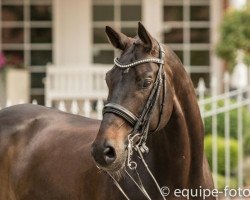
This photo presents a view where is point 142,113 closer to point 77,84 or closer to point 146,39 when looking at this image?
point 146,39

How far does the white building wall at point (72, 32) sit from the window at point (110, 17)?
18 centimetres

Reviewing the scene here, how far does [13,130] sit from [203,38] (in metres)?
9.55

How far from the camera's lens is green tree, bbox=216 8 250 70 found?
1151 centimetres

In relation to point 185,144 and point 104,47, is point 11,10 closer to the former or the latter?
point 104,47

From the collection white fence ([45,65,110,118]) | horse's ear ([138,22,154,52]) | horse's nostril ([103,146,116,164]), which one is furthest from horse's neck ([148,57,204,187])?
white fence ([45,65,110,118])

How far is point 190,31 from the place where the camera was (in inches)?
582

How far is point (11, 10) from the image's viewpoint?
14898 millimetres

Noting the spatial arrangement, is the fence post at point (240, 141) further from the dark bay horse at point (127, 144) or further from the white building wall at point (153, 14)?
the white building wall at point (153, 14)

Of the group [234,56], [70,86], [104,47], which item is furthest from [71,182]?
[104,47]

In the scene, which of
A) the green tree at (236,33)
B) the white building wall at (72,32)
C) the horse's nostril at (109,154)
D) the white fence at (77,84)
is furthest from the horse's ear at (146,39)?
the white building wall at (72,32)

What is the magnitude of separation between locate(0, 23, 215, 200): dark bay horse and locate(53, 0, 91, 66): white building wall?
30.4 feet

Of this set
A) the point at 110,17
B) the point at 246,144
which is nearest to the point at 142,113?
the point at 246,144

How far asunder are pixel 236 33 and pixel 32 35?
15.5ft

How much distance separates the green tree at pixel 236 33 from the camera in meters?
11.5
